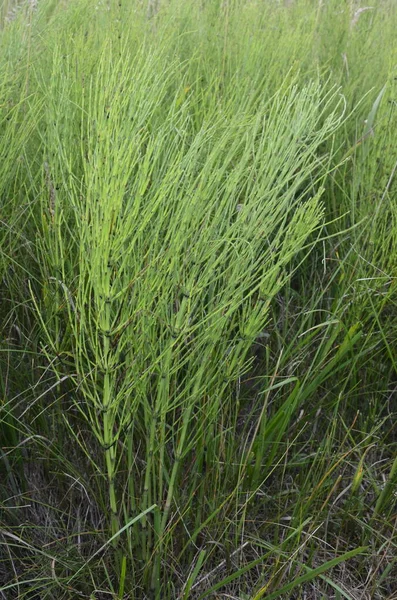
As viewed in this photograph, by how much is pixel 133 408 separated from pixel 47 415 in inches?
19.3

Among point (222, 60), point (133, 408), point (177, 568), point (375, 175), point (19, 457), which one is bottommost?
point (177, 568)

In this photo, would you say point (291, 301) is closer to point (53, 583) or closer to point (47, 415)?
point (47, 415)

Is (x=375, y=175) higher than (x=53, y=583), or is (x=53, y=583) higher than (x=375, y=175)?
(x=375, y=175)

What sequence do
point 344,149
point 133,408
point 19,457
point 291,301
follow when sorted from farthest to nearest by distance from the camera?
point 344,149
point 291,301
point 19,457
point 133,408

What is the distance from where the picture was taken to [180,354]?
1845 millimetres

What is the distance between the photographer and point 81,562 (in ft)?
5.18

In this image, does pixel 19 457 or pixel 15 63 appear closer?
pixel 19 457

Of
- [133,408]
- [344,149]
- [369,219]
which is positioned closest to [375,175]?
[369,219]

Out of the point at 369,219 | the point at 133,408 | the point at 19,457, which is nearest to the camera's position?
the point at 133,408

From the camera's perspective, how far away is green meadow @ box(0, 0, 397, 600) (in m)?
1.38

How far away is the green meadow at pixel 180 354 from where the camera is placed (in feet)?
4.51

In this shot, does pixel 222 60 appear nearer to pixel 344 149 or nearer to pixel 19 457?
pixel 344 149

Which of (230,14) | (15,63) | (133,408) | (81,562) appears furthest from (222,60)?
(81,562)

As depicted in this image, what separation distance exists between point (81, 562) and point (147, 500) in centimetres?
20
